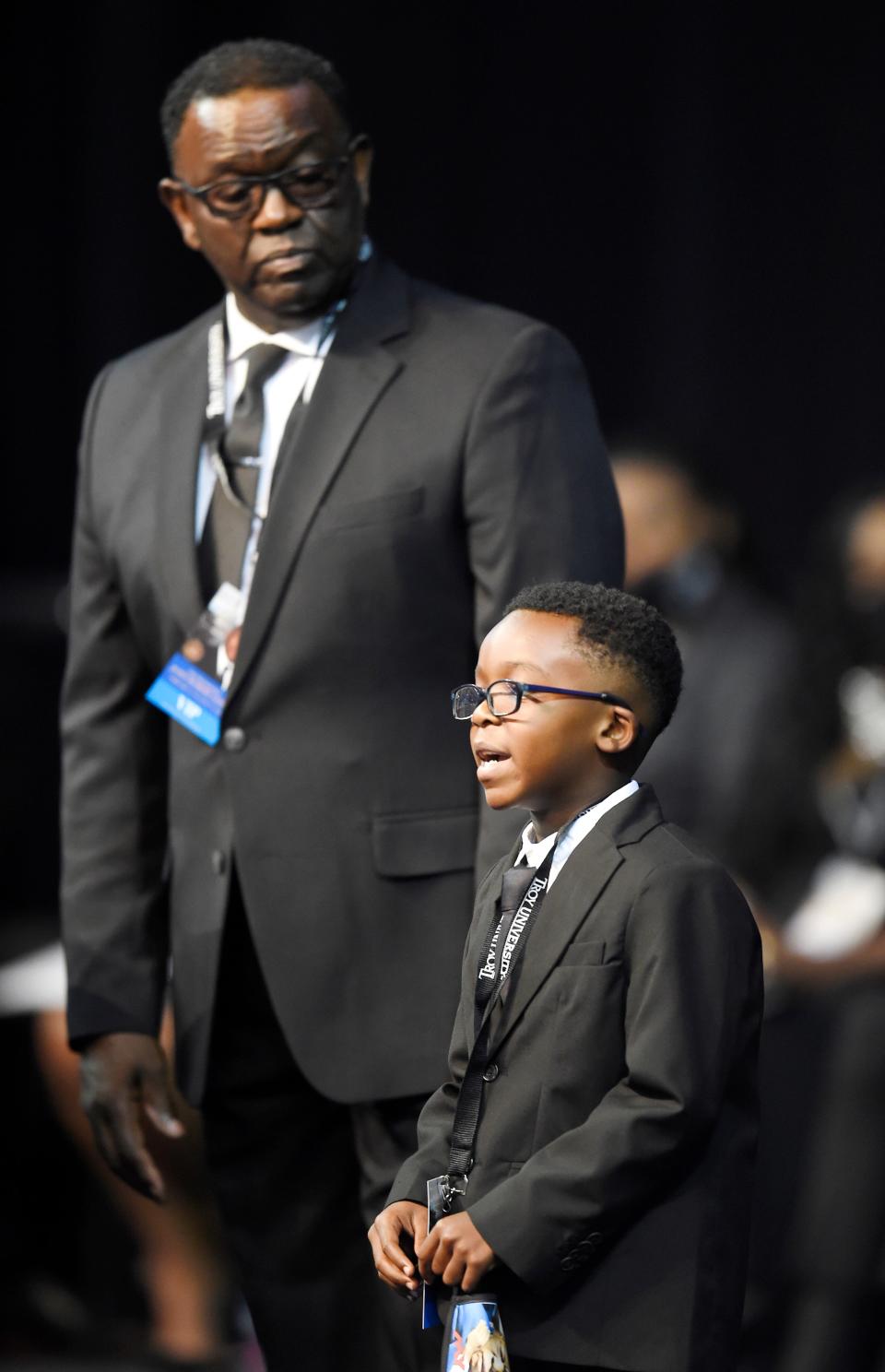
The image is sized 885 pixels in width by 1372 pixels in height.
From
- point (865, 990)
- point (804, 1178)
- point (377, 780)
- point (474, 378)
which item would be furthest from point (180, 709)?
point (804, 1178)

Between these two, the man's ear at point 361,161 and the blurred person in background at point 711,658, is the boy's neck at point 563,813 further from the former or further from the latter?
the blurred person in background at point 711,658

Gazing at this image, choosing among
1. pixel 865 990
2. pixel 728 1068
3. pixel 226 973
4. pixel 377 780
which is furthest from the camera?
pixel 865 990

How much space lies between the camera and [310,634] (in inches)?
79.4

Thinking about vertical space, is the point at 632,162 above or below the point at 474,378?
below

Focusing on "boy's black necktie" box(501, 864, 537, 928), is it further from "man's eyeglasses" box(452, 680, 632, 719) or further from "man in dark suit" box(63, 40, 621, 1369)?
"man in dark suit" box(63, 40, 621, 1369)

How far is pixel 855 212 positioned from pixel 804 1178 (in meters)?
2.45

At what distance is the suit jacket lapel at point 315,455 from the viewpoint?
2008 millimetres

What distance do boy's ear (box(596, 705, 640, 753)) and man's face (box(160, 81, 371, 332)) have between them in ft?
2.37

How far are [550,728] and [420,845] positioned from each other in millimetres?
554

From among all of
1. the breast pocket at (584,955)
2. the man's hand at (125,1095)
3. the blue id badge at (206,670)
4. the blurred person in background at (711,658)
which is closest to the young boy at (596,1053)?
the breast pocket at (584,955)

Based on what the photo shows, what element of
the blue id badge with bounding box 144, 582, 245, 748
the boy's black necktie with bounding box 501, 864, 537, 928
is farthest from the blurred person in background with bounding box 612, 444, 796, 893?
the boy's black necktie with bounding box 501, 864, 537, 928

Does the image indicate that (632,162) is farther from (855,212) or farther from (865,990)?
(865,990)

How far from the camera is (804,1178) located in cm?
386

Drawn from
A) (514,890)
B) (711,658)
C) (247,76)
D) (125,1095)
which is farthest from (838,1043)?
(514,890)
